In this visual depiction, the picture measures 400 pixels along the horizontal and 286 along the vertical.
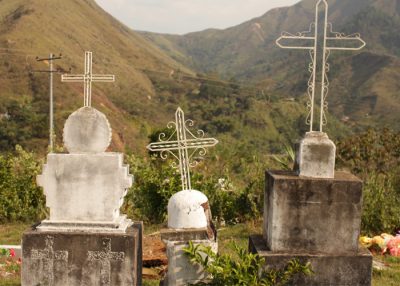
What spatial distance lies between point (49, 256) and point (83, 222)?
48 cm

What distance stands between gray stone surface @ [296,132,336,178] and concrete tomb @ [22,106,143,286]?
5.93 ft

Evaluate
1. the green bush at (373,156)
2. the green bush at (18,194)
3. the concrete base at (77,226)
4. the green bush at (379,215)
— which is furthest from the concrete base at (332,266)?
the green bush at (18,194)

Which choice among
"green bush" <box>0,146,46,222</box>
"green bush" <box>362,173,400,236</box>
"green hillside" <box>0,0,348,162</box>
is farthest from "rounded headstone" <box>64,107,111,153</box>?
"green hillside" <box>0,0,348,162</box>

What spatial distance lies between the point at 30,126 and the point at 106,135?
3541 cm

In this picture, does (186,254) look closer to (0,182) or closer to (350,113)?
(0,182)

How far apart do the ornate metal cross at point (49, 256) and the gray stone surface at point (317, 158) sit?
2.57 metres

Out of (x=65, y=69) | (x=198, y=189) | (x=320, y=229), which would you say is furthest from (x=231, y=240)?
(x=65, y=69)

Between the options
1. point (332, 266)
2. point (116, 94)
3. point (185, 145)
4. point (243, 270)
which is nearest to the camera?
point (243, 270)

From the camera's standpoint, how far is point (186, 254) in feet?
16.1

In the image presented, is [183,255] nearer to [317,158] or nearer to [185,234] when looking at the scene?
[185,234]

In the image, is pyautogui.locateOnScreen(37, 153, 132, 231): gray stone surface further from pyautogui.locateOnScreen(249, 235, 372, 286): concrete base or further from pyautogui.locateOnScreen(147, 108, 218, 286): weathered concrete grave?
pyautogui.locateOnScreen(249, 235, 372, 286): concrete base

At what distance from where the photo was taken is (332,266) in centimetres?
479

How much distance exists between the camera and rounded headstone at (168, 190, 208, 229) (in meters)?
5.09

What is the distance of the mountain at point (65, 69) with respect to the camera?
40.0m
